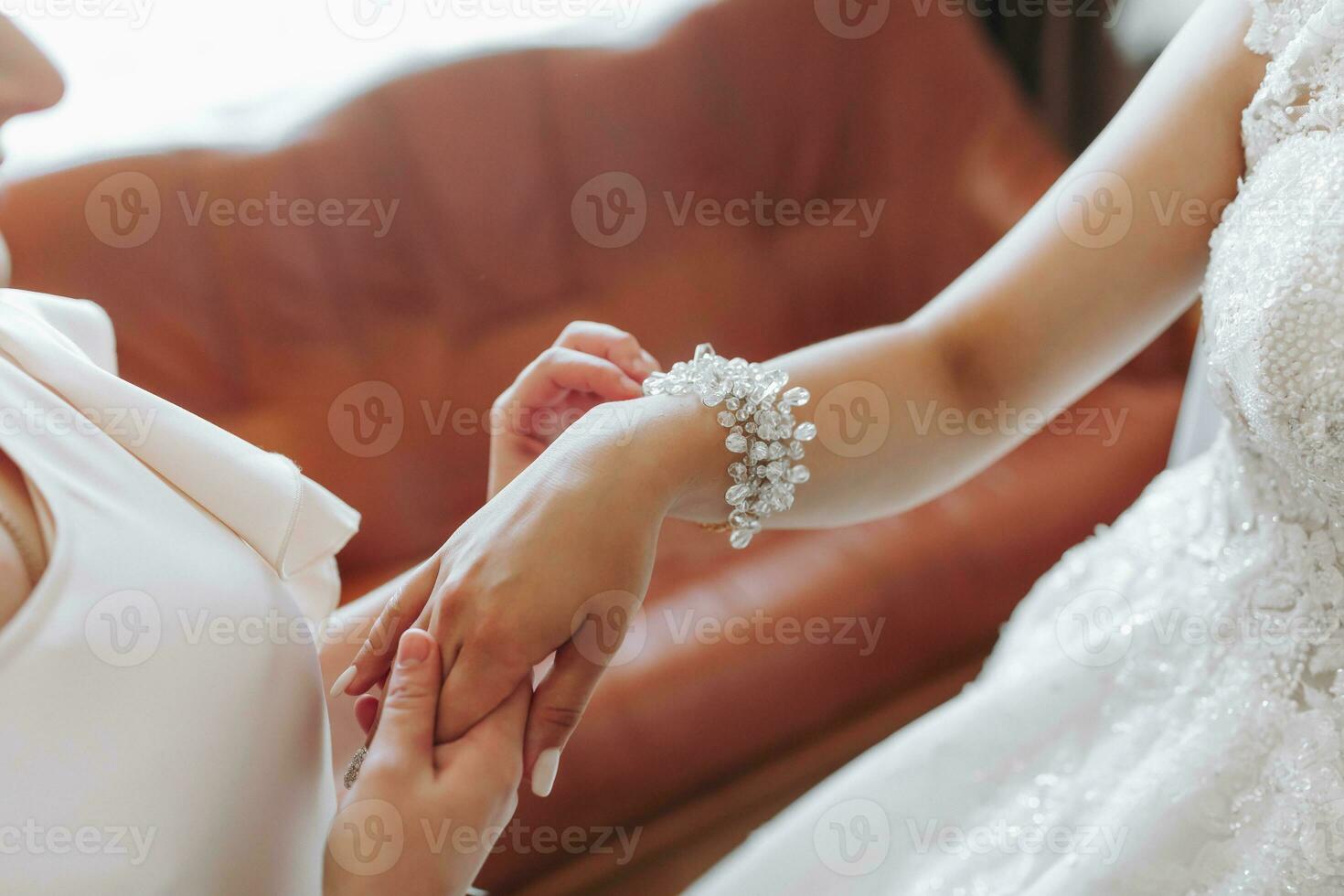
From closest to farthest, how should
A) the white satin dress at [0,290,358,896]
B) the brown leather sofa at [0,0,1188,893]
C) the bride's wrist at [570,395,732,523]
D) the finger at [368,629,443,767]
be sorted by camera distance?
the white satin dress at [0,290,358,896] → the finger at [368,629,443,767] → the bride's wrist at [570,395,732,523] → the brown leather sofa at [0,0,1188,893]

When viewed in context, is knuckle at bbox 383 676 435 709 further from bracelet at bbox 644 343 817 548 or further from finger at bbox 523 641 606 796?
bracelet at bbox 644 343 817 548

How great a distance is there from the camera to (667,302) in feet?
5.24

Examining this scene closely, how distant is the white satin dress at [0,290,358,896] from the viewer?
17.2 inches

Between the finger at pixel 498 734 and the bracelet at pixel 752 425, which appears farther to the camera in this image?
the bracelet at pixel 752 425

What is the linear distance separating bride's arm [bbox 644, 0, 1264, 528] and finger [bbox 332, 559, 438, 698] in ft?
0.63

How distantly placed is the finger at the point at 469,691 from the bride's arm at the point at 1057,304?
195mm

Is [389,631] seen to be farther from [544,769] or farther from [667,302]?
[667,302]

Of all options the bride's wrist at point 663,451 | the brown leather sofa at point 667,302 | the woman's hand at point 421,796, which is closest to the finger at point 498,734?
the woman's hand at point 421,796

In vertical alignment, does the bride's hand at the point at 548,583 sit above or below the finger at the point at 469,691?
above

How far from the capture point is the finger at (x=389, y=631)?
611mm

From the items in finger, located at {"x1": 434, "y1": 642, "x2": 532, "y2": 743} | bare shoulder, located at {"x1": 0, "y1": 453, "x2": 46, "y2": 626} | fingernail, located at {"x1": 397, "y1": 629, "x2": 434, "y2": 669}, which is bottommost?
finger, located at {"x1": 434, "y1": 642, "x2": 532, "y2": 743}

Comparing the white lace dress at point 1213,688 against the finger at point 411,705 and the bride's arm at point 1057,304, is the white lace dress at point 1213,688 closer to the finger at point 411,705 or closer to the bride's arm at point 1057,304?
the bride's arm at point 1057,304

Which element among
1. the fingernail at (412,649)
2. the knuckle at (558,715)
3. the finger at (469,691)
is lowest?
the knuckle at (558,715)

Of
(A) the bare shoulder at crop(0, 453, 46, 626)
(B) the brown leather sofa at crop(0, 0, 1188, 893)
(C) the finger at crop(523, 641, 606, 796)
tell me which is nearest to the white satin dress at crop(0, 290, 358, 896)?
(A) the bare shoulder at crop(0, 453, 46, 626)
